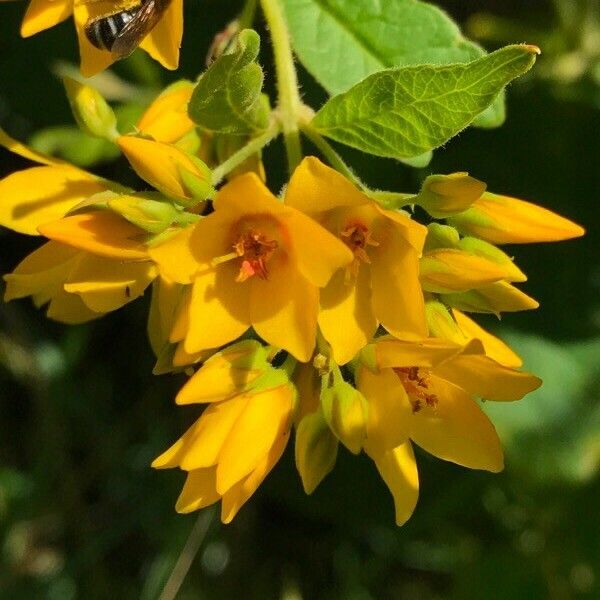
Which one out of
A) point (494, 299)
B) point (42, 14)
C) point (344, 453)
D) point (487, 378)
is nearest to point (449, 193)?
point (494, 299)

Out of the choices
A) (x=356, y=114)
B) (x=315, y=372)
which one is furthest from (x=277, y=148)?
(x=315, y=372)

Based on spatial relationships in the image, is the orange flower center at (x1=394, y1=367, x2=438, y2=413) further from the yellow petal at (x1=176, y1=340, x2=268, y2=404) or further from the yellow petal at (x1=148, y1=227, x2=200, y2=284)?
the yellow petal at (x1=148, y1=227, x2=200, y2=284)

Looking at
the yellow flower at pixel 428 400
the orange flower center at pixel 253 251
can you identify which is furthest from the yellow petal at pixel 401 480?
the orange flower center at pixel 253 251

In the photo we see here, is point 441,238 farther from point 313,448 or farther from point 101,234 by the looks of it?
point 101,234

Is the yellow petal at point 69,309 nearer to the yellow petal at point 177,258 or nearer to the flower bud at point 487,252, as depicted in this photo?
the yellow petal at point 177,258

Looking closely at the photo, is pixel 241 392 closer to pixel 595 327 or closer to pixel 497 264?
pixel 497 264
